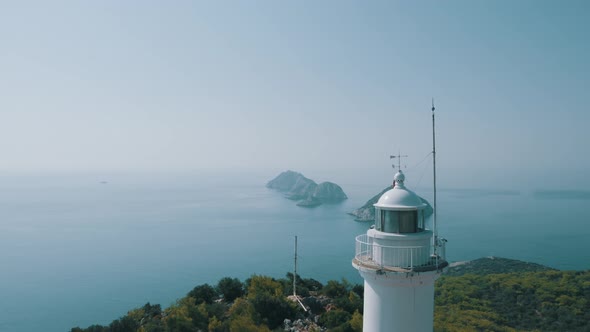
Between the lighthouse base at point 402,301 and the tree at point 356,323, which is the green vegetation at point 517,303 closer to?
the tree at point 356,323

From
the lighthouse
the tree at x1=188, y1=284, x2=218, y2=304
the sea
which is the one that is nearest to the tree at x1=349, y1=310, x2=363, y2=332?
the lighthouse

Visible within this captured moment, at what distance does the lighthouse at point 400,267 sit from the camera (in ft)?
20.2

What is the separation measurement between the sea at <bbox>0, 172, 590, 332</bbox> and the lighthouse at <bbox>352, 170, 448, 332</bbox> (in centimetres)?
4724

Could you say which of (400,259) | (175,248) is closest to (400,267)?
(400,259)

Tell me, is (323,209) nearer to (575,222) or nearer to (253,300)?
(575,222)

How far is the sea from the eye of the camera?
5156 cm

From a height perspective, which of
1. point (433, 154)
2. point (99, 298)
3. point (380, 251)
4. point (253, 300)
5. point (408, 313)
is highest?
A: point (433, 154)

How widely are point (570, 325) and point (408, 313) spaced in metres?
24.6

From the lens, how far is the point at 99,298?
51.3 m

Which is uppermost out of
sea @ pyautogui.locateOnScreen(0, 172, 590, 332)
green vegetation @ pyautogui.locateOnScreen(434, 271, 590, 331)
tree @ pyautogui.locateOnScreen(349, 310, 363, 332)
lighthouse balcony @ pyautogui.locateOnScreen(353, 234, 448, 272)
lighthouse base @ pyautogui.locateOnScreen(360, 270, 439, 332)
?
lighthouse balcony @ pyautogui.locateOnScreen(353, 234, 448, 272)

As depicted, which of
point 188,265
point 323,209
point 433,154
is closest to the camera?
point 433,154

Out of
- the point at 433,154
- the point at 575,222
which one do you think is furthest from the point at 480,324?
the point at 575,222

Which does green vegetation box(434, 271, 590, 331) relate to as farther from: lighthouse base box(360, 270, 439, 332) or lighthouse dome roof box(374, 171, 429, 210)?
lighthouse dome roof box(374, 171, 429, 210)

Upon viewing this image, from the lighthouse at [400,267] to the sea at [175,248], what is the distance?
155 feet
